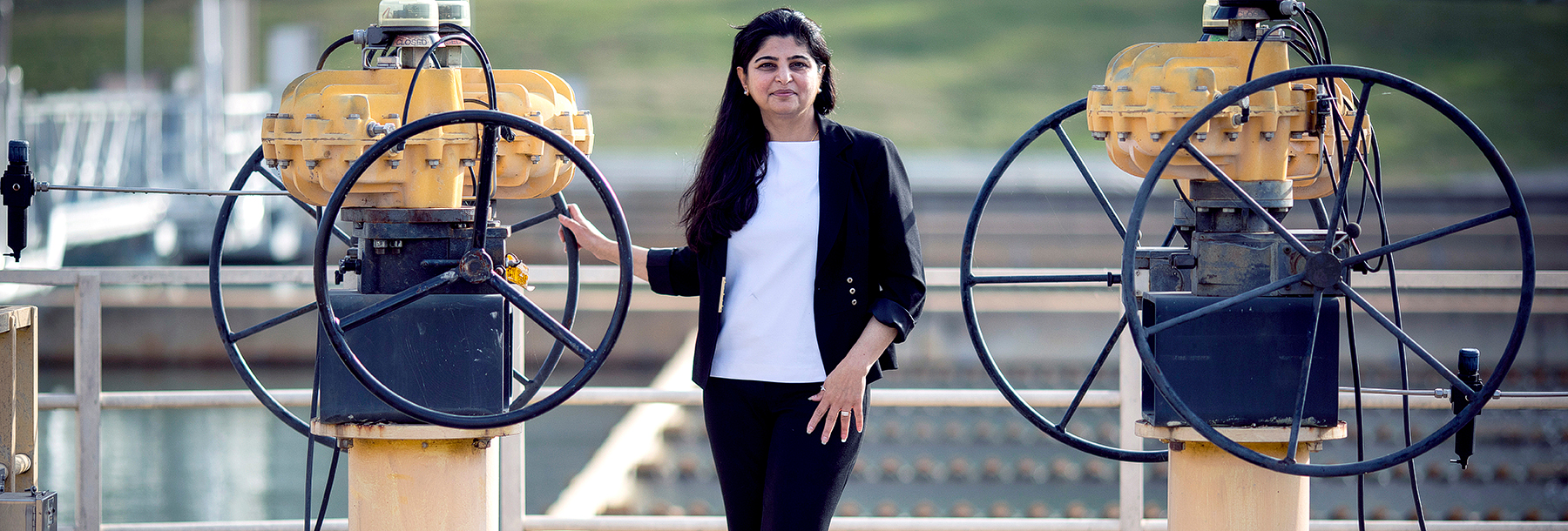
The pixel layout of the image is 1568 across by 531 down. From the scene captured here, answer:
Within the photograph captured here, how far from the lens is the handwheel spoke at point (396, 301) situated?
1580 millimetres

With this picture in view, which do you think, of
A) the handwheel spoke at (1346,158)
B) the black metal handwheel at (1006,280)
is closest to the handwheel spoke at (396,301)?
the black metal handwheel at (1006,280)

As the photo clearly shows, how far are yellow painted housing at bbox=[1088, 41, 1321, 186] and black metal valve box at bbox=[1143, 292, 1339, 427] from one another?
17cm

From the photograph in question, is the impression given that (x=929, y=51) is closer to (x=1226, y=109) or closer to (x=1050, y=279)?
(x=1050, y=279)

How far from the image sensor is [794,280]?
164 cm

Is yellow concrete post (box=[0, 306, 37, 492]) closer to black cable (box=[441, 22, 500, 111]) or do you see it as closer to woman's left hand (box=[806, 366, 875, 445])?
black cable (box=[441, 22, 500, 111])

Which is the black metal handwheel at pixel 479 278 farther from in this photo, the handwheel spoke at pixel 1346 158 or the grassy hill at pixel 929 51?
the grassy hill at pixel 929 51

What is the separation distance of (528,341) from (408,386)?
737 cm

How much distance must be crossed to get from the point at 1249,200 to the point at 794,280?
55 centimetres

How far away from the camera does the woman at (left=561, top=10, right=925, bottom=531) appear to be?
162cm

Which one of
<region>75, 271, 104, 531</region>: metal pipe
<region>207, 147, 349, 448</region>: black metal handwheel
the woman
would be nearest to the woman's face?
the woman

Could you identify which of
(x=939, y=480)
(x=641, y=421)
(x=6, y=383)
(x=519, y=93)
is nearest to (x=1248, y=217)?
(x=519, y=93)

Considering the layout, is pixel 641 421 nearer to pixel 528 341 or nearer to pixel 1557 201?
pixel 528 341

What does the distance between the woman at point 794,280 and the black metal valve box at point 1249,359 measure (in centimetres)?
34

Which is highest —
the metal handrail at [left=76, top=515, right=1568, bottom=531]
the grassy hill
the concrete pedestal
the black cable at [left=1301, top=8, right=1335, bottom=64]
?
the grassy hill
